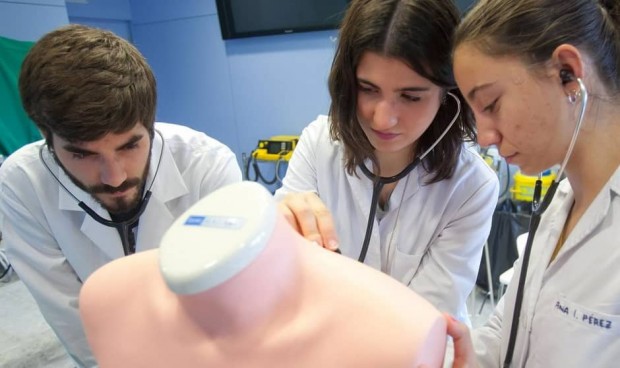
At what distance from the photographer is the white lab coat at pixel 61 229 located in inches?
40.0

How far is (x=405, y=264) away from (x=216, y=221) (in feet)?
2.18

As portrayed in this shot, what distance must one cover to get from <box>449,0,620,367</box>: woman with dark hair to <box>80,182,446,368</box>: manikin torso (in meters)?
0.18

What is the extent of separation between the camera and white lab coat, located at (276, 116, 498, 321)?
946 millimetres

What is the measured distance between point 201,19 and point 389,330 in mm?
3781

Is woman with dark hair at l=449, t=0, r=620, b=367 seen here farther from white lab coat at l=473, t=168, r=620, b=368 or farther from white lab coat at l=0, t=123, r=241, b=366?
white lab coat at l=0, t=123, r=241, b=366

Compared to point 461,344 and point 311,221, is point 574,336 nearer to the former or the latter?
point 461,344

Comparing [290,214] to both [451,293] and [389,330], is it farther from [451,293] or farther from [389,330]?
[451,293]

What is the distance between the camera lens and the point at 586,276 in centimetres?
65

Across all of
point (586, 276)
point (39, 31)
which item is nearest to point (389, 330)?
point (586, 276)

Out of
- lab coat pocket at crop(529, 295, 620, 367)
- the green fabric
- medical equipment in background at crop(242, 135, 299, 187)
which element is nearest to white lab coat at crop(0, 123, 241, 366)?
lab coat pocket at crop(529, 295, 620, 367)

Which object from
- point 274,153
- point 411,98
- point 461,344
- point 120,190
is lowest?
point 274,153

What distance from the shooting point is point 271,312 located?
0.44m

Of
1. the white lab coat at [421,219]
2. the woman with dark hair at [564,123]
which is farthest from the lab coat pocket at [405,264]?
the woman with dark hair at [564,123]

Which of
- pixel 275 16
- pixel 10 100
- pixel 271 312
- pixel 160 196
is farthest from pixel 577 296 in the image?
pixel 10 100
